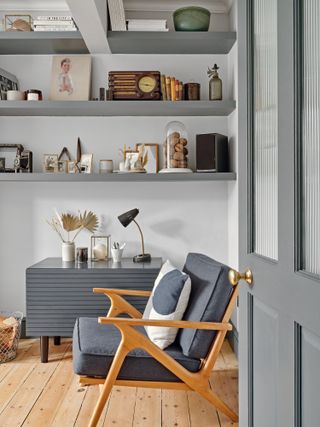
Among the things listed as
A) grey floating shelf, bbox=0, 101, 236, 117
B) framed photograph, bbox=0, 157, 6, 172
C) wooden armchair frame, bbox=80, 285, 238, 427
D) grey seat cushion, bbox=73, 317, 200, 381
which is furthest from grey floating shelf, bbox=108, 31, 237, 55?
grey seat cushion, bbox=73, 317, 200, 381

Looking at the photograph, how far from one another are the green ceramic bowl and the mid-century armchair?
6.71 ft

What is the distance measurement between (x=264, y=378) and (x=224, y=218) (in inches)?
103

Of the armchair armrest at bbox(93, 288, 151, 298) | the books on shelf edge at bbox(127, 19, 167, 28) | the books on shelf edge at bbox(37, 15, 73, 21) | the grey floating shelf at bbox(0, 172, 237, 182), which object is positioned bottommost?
the armchair armrest at bbox(93, 288, 151, 298)

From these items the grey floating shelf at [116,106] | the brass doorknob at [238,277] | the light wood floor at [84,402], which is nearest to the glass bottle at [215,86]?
the grey floating shelf at [116,106]

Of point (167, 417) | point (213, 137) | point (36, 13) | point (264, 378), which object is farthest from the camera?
point (36, 13)

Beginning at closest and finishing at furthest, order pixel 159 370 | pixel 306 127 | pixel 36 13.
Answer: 1. pixel 306 127
2. pixel 159 370
3. pixel 36 13

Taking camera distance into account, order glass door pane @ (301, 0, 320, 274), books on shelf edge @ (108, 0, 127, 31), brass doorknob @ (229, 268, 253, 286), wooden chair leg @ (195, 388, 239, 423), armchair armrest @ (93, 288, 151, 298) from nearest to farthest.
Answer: glass door pane @ (301, 0, 320, 274)
brass doorknob @ (229, 268, 253, 286)
wooden chair leg @ (195, 388, 239, 423)
armchair armrest @ (93, 288, 151, 298)
books on shelf edge @ (108, 0, 127, 31)

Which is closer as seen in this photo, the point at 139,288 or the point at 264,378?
the point at 264,378

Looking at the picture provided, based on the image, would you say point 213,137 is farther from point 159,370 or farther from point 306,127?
point 306,127

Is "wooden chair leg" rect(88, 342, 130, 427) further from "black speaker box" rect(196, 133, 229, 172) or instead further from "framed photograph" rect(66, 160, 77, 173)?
"framed photograph" rect(66, 160, 77, 173)

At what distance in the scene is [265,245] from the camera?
167 centimetres

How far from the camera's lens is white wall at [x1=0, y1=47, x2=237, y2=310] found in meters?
4.15

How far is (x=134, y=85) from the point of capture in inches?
152

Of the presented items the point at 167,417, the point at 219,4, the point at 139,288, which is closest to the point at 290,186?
the point at 167,417
